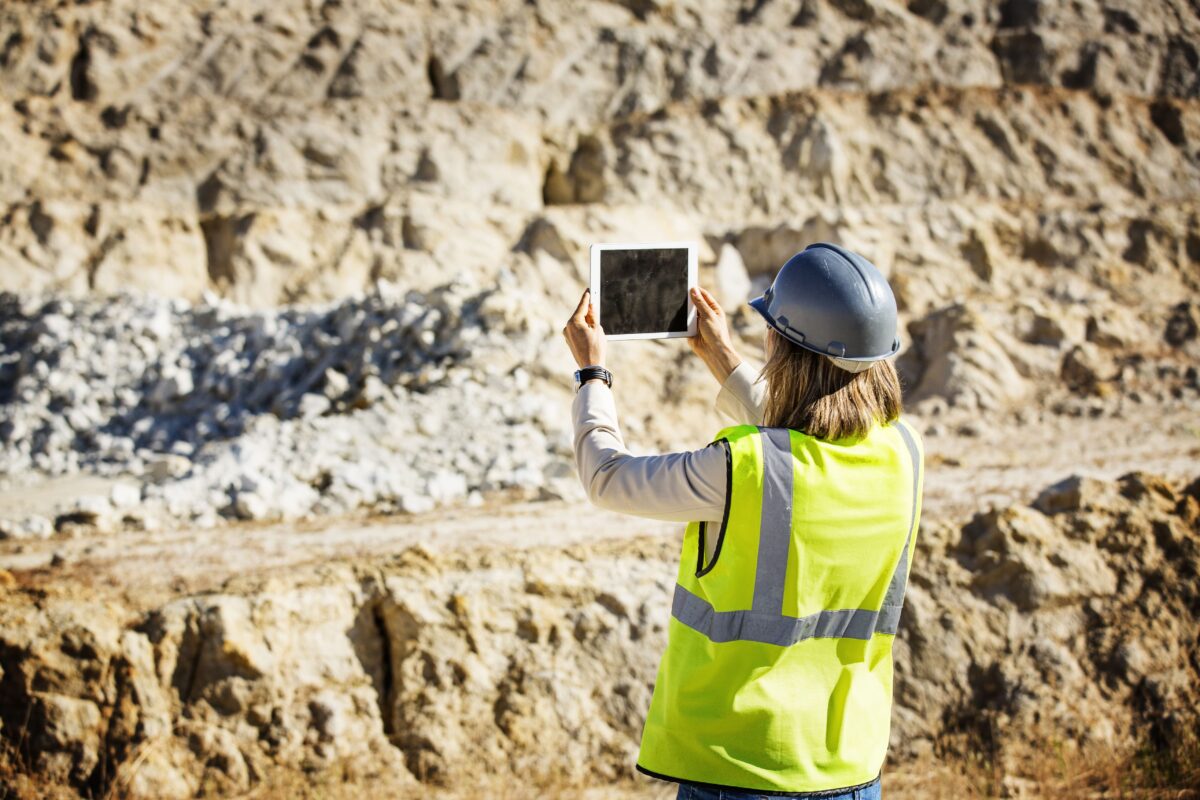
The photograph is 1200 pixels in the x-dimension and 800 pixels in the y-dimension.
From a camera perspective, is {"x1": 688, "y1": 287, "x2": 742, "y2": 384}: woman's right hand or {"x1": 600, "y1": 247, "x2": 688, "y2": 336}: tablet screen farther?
{"x1": 688, "y1": 287, "x2": 742, "y2": 384}: woman's right hand

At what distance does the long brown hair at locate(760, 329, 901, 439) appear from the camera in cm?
188

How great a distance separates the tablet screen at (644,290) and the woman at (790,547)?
0.45 metres

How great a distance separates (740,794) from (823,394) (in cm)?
76

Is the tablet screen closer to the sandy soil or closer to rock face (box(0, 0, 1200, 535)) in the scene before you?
the sandy soil

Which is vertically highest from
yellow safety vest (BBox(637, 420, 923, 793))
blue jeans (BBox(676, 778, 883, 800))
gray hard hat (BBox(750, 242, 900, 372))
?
gray hard hat (BBox(750, 242, 900, 372))

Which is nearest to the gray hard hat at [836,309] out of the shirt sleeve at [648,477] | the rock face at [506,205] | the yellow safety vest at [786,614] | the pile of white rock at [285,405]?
the yellow safety vest at [786,614]

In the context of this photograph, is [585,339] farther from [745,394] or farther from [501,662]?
[501,662]

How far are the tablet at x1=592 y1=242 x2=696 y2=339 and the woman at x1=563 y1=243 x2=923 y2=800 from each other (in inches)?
17.5

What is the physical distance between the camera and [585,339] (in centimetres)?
220

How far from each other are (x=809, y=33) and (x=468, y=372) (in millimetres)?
15373

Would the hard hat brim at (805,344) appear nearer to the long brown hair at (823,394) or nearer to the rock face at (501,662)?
the long brown hair at (823,394)

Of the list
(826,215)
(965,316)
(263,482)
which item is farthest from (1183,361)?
(263,482)

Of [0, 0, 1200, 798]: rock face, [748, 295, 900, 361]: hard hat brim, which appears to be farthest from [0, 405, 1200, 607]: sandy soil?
[748, 295, 900, 361]: hard hat brim

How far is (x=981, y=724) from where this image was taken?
15.9ft
